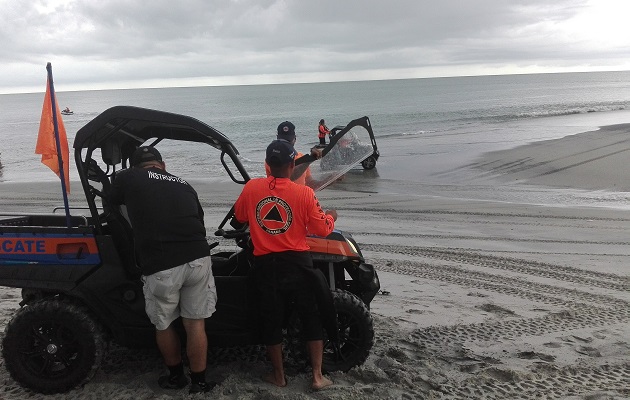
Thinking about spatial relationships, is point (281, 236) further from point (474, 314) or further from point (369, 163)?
point (369, 163)

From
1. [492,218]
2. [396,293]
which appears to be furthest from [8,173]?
[396,293]

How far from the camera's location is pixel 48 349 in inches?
150

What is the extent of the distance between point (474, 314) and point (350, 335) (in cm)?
183

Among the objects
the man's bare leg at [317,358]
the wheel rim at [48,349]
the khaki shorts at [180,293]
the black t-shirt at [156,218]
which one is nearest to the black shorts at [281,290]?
the man's bare leg at [317,358]

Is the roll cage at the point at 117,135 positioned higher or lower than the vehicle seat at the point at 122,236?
higher

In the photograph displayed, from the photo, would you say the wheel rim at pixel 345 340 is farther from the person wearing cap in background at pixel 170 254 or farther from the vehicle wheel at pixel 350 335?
the person wearing cap in background at pixel 170 254

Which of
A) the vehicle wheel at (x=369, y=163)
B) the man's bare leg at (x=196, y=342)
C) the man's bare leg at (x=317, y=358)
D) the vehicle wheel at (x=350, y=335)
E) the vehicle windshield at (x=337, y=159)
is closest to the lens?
the man's bare leg at (x=196, y=342)

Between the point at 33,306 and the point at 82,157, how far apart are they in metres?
1.04

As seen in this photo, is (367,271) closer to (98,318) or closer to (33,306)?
(98,318)

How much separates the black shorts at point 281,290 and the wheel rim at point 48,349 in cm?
129

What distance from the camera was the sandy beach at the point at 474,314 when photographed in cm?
391

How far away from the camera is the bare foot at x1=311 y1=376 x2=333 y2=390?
3.81 metres

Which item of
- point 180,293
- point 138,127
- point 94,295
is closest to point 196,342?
point 180,293

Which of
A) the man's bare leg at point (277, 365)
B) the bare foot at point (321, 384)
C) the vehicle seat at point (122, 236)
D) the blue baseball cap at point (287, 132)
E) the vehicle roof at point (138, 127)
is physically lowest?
the bare foot at point (321, 384)
